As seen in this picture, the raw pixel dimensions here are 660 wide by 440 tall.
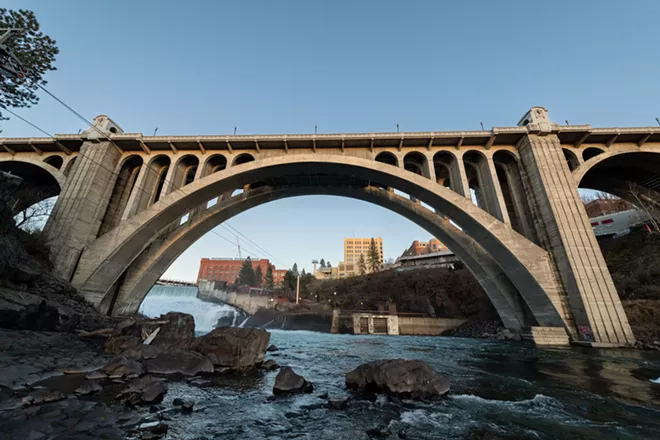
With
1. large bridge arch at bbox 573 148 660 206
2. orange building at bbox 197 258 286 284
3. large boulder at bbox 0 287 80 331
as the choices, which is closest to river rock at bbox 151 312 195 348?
large boulder at bbox 0 287 80 331

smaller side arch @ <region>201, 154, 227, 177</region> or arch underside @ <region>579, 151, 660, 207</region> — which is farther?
smaller side arch @ <region>201, 154, 227, 177</region>

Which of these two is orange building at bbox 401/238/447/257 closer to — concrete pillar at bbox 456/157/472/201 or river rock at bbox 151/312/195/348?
concrete pillar at bbox 456/157/472/201

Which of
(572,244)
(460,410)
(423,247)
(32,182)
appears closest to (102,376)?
(460,410)

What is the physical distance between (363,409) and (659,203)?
29.7 metres

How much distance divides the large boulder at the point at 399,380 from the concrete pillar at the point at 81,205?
743 inches

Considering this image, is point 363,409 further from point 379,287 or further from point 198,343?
point 379,287

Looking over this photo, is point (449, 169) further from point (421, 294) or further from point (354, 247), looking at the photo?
point (354, 247)

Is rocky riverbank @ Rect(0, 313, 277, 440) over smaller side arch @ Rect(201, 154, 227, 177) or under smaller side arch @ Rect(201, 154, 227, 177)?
under

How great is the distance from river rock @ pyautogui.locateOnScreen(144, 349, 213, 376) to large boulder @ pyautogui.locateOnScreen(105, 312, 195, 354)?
158cm

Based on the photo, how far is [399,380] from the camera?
552 centimetres

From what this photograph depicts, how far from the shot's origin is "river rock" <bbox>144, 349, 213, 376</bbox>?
6.85 meters

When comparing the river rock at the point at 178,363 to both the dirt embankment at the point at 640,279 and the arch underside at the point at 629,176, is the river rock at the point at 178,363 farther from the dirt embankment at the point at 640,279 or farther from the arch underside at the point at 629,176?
the arch underside at the point at 629,176

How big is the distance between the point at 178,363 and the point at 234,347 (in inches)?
58.6

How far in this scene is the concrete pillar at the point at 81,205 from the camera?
15667 mm
